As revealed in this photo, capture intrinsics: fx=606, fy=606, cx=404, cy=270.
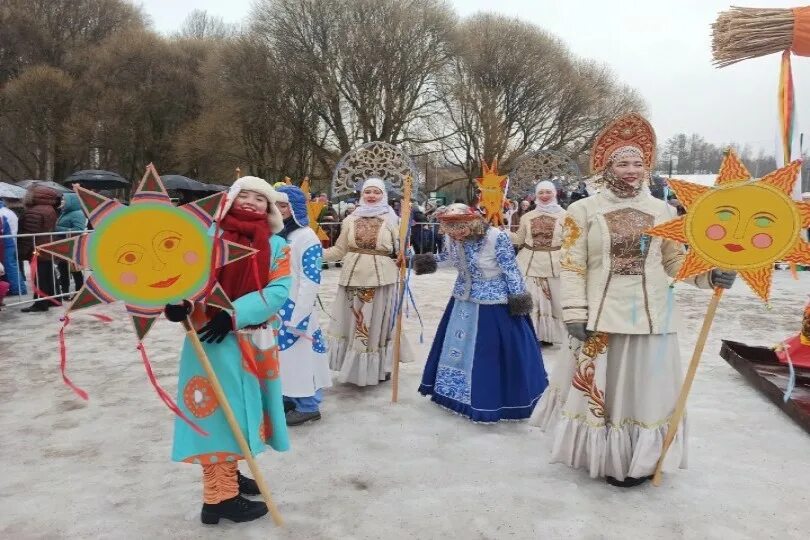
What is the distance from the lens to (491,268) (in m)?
4.24

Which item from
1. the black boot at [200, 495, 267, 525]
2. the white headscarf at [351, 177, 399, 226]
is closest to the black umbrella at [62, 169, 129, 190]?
the white headscarf at [351, 177, 399, 226]

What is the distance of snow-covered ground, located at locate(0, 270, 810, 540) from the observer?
2824mm

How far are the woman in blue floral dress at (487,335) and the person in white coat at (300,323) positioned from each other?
928 millimetres

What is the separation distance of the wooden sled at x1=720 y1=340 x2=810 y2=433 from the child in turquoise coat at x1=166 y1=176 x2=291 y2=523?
11.4 feet

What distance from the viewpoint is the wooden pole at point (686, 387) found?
2.86m

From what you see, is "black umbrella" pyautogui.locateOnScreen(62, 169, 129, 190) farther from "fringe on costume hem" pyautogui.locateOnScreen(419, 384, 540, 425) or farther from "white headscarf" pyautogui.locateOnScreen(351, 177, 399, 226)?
"fringe on costume hem" pyautogui.locateOnScreen(419, 384, 540, 425)

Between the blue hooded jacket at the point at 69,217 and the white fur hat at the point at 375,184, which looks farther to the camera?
the blue hooded jacket at the point at 69,217

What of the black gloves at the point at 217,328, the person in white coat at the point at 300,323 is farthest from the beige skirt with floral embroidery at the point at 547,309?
the black gloves at the point at 217,328

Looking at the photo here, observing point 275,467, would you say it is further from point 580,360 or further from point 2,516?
point 580,360

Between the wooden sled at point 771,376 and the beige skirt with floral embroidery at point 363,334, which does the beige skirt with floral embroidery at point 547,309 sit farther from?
the beige skirt with floral embroidery at point 363,334

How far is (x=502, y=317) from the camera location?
4223mm

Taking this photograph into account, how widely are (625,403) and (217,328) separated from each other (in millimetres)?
2119

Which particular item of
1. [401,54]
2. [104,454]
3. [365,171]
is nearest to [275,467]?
[104,454]

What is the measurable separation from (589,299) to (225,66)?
22.2 m
